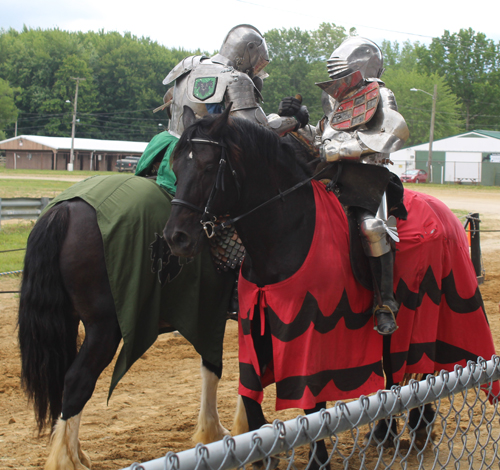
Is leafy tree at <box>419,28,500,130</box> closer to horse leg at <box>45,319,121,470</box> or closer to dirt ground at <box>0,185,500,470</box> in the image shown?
dirt ground at <box>0,185,500,470</box>

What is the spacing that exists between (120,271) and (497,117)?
66803 mm

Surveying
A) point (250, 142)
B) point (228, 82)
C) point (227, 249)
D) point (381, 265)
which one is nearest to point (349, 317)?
point (381, 265)

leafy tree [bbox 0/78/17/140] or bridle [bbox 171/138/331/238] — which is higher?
leafy tree [bbox 0/78/17/140]

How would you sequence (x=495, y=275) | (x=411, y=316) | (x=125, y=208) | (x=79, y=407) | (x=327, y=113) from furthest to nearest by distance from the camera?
1. (x=495, y=275)
2. (x=327, y=113)
3. (x=411, y=316)
4. (x=125, y=208)
5. (x=79, y=407)

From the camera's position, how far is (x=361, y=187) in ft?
11.4

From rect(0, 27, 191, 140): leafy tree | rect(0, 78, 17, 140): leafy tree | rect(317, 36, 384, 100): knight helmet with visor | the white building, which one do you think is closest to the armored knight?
rect(317, 36, 384, 100): knight helmet with visor

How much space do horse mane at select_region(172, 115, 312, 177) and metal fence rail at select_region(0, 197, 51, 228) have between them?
956 cm

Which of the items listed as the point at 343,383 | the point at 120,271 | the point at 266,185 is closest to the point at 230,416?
the point at 343,383

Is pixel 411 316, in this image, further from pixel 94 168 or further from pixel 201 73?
pixel 94 168

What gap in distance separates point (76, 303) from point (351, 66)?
2.30 metres

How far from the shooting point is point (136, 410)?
4.41 metres

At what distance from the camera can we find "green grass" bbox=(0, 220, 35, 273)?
889cm

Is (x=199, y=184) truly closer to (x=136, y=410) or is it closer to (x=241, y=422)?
(x=241, y=422)

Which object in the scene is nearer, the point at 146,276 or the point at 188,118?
the point at 188,118
